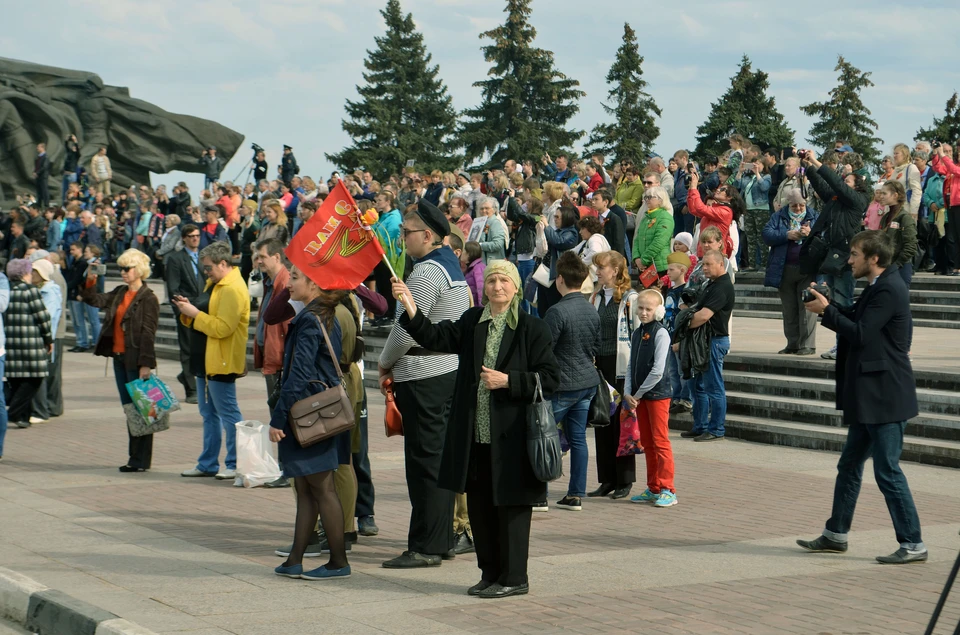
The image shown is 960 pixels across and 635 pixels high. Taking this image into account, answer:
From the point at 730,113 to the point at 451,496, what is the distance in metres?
42.6

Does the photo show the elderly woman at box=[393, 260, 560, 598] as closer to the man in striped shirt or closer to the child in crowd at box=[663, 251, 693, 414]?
the man in striped shirt

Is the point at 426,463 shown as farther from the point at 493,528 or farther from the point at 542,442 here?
the point at 542,442

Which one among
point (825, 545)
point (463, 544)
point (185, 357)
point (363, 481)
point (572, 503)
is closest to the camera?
point (825, 545)

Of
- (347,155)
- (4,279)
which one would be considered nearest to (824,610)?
(4,279)

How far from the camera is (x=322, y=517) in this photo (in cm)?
715

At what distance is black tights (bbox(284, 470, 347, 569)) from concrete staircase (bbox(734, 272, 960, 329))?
13.2m

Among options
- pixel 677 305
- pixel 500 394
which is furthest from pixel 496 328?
pixel 677 305

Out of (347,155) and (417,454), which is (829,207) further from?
(347,155)

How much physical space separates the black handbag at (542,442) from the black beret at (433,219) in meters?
1.35

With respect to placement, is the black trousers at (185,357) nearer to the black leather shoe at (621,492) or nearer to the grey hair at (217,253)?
the grey hair at (217,253)

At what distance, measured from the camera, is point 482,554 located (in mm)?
6816

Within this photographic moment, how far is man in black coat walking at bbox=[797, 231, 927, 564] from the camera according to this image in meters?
7.57

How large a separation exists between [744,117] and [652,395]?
134 ft

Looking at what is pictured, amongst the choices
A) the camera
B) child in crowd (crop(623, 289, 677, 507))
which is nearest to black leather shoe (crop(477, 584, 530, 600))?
the camera
